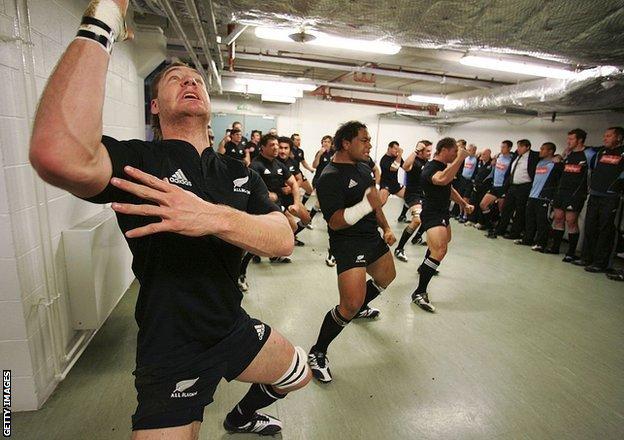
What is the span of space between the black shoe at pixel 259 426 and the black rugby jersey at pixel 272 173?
2606mm

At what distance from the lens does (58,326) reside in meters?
1.92

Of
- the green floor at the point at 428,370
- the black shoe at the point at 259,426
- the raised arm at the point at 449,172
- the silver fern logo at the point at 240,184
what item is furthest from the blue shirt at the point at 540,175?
the silver fern logo at the point at 240,184

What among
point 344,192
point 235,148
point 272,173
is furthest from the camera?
point 235,148

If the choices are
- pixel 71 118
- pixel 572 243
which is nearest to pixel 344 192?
pixel 71 118

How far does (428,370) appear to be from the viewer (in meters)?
2.31

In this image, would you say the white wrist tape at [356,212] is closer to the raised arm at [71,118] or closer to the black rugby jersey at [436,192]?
the black rugby jersey at [436,192]

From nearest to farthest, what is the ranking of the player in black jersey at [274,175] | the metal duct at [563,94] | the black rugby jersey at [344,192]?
the black rugby jersey at [344,192] < the player in black jersey at [274,175] < the metal duct at [563,94]

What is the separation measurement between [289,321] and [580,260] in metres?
4.95

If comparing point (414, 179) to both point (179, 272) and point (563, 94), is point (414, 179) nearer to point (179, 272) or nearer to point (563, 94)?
point (563, 94)

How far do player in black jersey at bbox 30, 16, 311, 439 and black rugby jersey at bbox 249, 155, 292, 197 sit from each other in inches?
98.5

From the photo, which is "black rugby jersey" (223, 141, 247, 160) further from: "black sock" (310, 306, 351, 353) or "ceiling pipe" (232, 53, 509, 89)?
"black sock" (310, 306, 351, 353)

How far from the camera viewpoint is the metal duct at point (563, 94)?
438cm

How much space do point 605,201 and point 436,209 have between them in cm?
337

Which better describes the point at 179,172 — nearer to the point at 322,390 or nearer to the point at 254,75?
the point at 322,390
